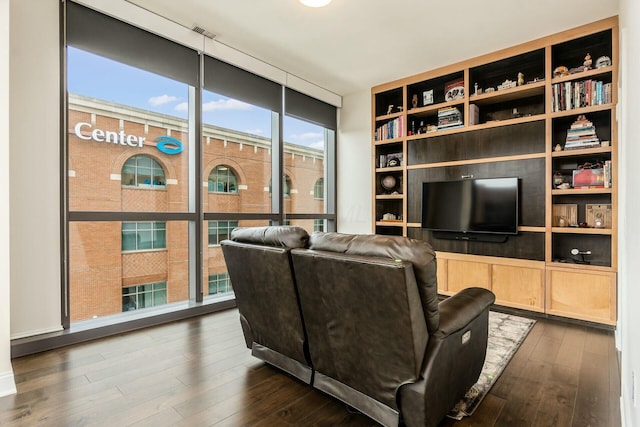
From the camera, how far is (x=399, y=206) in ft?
17.0

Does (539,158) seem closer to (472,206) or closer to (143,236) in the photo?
(472,206)

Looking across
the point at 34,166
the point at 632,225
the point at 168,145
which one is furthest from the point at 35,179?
the point at 632,225

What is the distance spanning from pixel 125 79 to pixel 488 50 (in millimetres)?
3890

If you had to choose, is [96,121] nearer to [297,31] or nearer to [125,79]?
[125,79]

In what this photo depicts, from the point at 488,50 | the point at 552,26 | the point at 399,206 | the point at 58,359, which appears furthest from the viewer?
the point at 399,206

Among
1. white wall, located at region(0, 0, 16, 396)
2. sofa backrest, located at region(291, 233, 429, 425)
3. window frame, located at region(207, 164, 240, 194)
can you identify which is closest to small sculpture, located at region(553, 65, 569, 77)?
sofa backrest, located at region(291, 233, 429, 425)

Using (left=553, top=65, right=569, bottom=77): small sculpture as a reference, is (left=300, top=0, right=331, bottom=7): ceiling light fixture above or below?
above

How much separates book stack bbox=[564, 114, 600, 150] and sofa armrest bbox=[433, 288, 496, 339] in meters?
2.43

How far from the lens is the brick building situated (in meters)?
2.92

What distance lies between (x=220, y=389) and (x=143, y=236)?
1.89 m

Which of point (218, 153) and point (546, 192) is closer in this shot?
point (546, 192)

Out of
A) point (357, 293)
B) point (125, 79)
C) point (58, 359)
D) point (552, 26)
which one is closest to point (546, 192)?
point (552, 26)

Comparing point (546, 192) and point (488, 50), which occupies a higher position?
point (488, 50)

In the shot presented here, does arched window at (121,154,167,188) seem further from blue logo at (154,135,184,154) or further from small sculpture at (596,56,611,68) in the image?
small sculpture at (596,56,611,68)
